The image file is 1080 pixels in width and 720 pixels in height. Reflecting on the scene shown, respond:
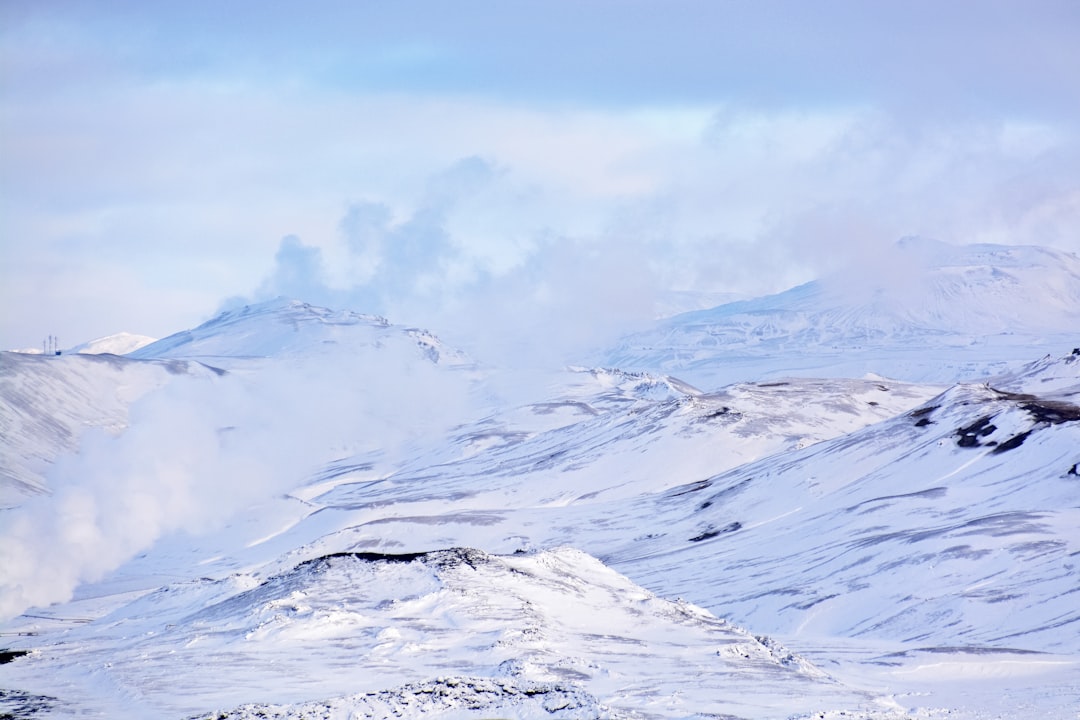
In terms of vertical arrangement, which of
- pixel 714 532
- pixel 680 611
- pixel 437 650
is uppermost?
pixel 437 650

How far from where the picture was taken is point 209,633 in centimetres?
6206

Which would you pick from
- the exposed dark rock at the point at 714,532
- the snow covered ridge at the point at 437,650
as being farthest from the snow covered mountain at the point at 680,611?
the exposed dark rock at the point at 714,532

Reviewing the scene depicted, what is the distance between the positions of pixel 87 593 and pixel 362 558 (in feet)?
331

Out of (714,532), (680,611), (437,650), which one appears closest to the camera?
(437,650)

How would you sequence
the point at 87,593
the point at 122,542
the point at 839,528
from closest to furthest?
the point at 839,528 < the point at 87,593 < the point at 122,542

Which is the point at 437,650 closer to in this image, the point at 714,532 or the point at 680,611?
the point at 680,611

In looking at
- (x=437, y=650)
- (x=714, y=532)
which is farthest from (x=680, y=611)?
(x=714, y=532)

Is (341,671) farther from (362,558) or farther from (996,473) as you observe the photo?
(996,473)

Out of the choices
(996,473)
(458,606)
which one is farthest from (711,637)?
(996,473)

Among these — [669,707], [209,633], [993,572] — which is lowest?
[993,572]

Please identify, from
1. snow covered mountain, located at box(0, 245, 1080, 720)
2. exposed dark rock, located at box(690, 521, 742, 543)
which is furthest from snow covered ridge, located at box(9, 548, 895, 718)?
exposed dark rock, located at box(690, 521, 742, 543)

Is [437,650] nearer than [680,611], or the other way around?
[437,650]

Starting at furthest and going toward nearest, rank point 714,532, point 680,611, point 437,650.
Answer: point 714,532 < point 680,611 < point 437,650

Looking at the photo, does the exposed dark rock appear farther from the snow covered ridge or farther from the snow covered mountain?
the snow covered ridge
